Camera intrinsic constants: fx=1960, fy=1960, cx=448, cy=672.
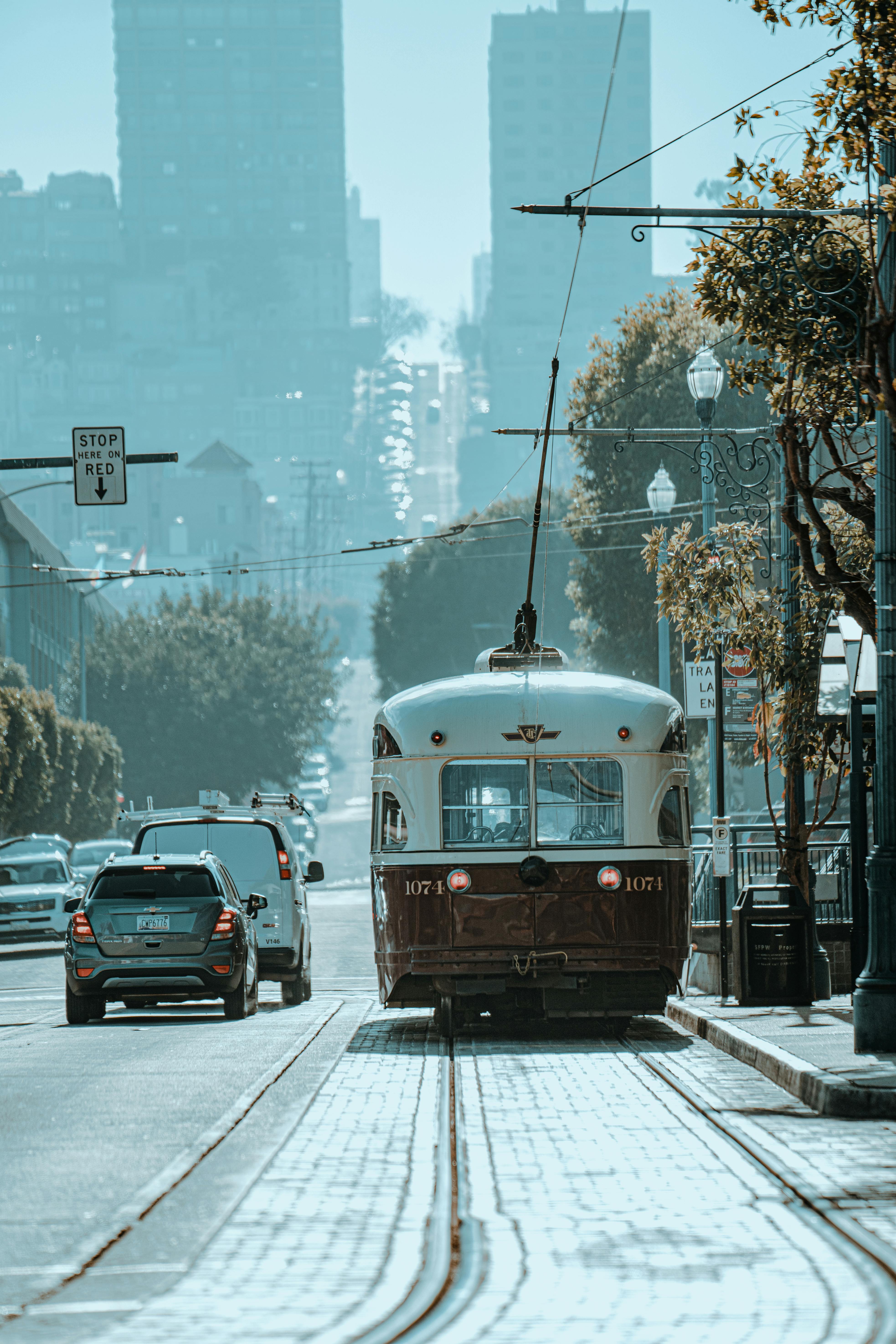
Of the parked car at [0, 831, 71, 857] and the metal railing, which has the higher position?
the parked car at [0, 831, 71, 857]

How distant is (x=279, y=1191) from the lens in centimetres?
845

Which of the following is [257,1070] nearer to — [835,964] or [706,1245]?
[706,1245]

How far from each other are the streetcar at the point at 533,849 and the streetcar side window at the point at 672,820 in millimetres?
16

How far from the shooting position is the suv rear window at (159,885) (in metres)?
18.0

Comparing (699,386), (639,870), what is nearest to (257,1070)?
(639,870)

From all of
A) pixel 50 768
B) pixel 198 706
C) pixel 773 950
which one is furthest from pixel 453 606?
pixel 773 950

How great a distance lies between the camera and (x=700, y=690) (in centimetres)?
2470

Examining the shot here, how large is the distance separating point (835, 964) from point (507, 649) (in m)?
6.99

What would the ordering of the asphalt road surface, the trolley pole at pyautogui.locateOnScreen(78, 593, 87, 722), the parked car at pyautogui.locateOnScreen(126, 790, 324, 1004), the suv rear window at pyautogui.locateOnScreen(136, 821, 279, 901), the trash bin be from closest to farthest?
the asphalt road surface < the trash bin < the parked car at pyautogui.locateOnScreen(126, 790, 324, 1004) < the suv rear window at pyautogui.locateOnScreen(136, 821, 279, 901) < the trolley pole at pyautogui.locateOnScreen(78, 593, 87, 722)

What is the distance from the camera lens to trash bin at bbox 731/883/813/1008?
17.4 meters

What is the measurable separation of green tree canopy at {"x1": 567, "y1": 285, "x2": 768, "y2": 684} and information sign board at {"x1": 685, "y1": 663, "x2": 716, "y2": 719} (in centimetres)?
1855

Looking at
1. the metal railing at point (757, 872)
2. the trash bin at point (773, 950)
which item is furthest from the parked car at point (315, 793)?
the trash bin at point (773, 950)

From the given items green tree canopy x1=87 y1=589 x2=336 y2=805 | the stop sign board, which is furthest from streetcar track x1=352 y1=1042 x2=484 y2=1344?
green tree canopy x1=87 y1=589 x2=336 y2=805

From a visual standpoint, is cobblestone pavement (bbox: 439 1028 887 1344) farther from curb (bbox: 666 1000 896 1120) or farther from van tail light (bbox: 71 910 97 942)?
van tail light (bbox: 71 910 97 942)
